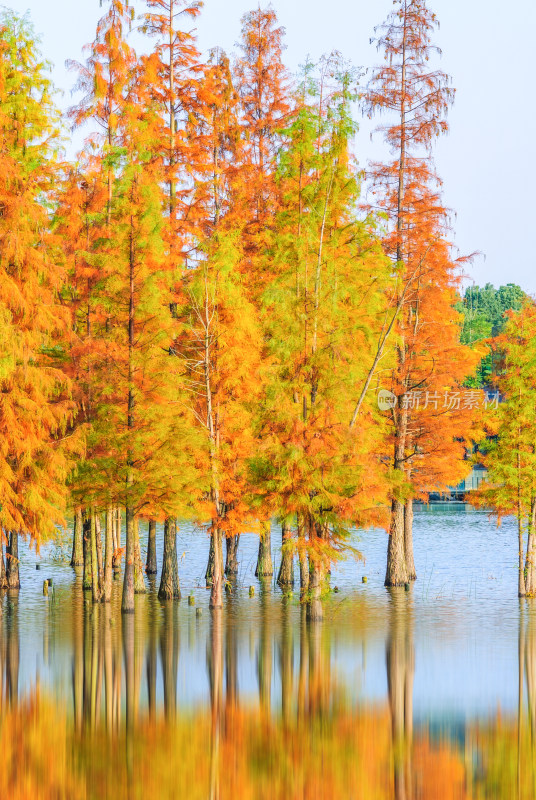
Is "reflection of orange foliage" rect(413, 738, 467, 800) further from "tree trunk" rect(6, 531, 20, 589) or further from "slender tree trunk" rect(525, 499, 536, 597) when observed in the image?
"tree trunk" rect(6, 531, 20, 589)

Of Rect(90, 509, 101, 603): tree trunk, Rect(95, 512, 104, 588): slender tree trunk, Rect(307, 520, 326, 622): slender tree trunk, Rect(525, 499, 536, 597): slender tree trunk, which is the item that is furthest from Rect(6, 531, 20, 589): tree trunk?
Rect(525, 499, 536, 597): slender tree trunk

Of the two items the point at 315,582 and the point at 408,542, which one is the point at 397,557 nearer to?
the point at 408,542

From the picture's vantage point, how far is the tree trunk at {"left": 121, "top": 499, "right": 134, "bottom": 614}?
2816cm

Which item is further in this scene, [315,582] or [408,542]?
[408,542]

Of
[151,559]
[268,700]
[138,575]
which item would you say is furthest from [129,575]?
[151,559]

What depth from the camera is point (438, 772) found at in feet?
38.0

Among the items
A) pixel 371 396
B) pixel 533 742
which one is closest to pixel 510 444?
pixel 371 396

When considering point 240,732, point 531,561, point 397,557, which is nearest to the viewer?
point 240,732

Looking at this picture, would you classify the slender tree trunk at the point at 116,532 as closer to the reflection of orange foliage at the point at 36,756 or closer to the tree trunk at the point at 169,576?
the tree trunk at the point at 169,576

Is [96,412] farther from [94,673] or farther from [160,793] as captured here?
[160,793]

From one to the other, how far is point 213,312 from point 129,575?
7840 mm

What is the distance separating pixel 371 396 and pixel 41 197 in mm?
12474

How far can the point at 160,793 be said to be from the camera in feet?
34.8

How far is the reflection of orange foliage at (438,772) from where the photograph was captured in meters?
10.8
